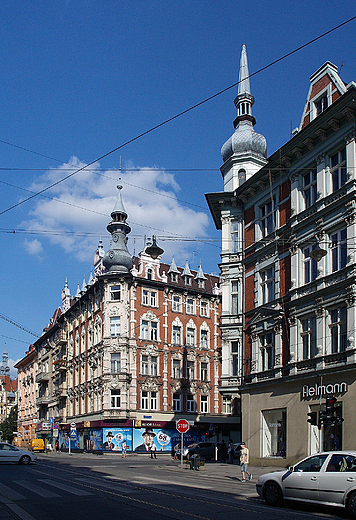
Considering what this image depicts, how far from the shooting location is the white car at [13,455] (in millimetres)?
31970

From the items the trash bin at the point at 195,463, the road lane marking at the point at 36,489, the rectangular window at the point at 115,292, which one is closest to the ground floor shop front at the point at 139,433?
the rectangular window at the point at 115,292

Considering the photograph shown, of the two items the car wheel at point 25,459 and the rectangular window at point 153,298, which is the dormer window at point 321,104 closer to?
the car wheel at point 25,459

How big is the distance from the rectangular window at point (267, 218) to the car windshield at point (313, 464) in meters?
17.0

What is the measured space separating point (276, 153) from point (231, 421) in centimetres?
3502

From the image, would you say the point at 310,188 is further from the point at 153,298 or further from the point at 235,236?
the point at 153,298

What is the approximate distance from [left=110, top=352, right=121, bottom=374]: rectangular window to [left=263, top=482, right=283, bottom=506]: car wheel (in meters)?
39.2

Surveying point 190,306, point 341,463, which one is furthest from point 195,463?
point 190,306

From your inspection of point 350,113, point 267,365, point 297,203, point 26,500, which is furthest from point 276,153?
point 26,500

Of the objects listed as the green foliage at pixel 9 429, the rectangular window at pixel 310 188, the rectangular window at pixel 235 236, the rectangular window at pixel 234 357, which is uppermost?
the rectangular window at pixel 310 188

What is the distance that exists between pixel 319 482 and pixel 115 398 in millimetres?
40760

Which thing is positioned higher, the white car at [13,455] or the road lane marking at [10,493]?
the road lane marking at [10,493]

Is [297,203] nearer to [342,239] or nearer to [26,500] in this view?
[342,239]

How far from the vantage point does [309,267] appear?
26031 mm

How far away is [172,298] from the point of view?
58.2 meters
